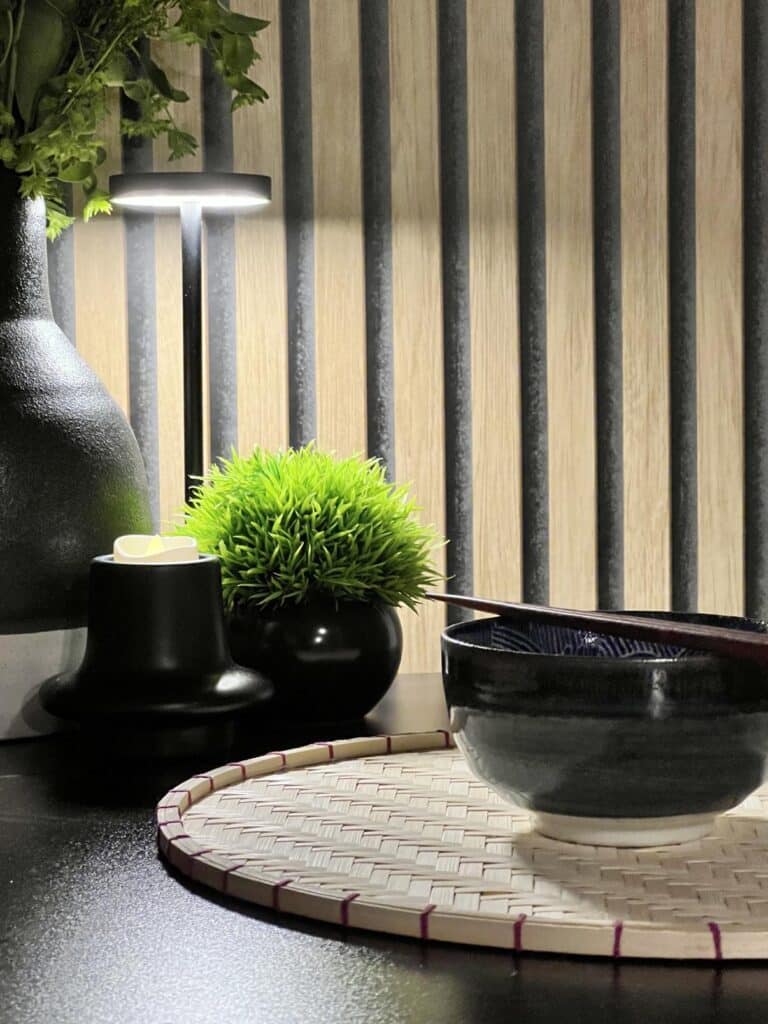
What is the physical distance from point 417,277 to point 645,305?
306 mm

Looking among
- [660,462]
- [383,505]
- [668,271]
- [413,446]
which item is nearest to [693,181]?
[668,271]

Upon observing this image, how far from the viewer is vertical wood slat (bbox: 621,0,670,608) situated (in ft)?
6.11

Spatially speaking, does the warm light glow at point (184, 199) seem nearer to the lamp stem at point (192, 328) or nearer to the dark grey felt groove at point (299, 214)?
the lamp stem at point (192, 328)

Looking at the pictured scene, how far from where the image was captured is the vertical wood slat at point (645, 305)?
73.4 inches

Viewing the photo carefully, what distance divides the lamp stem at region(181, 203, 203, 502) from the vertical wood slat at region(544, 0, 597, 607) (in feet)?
1.65

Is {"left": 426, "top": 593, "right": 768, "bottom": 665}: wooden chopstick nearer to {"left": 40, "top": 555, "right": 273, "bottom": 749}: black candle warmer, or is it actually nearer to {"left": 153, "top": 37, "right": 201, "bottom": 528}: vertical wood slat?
{"left": 40, "top": 555, "right": 273, "bottom": 749}: black candle warmer

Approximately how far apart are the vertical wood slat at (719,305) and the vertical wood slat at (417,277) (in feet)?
1.17

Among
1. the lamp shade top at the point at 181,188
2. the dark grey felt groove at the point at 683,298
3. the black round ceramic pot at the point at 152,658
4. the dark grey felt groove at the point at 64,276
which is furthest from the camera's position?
the dark grey felt groove at the point at 683,298

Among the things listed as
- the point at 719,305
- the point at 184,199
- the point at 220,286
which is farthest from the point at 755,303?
the point at 184,199

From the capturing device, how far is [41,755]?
0.96 m

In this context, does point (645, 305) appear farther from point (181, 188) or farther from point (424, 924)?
point (424, 924)

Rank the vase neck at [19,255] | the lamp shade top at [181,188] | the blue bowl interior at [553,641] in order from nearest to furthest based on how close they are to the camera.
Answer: the blue bowl interior at [553,641] < the vase neck at [19,255] < the lamp shade top at [181,188]

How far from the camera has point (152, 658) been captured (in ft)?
2.99

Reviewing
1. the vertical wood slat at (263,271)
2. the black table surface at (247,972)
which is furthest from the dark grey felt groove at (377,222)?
the black table surface at (247,972)
